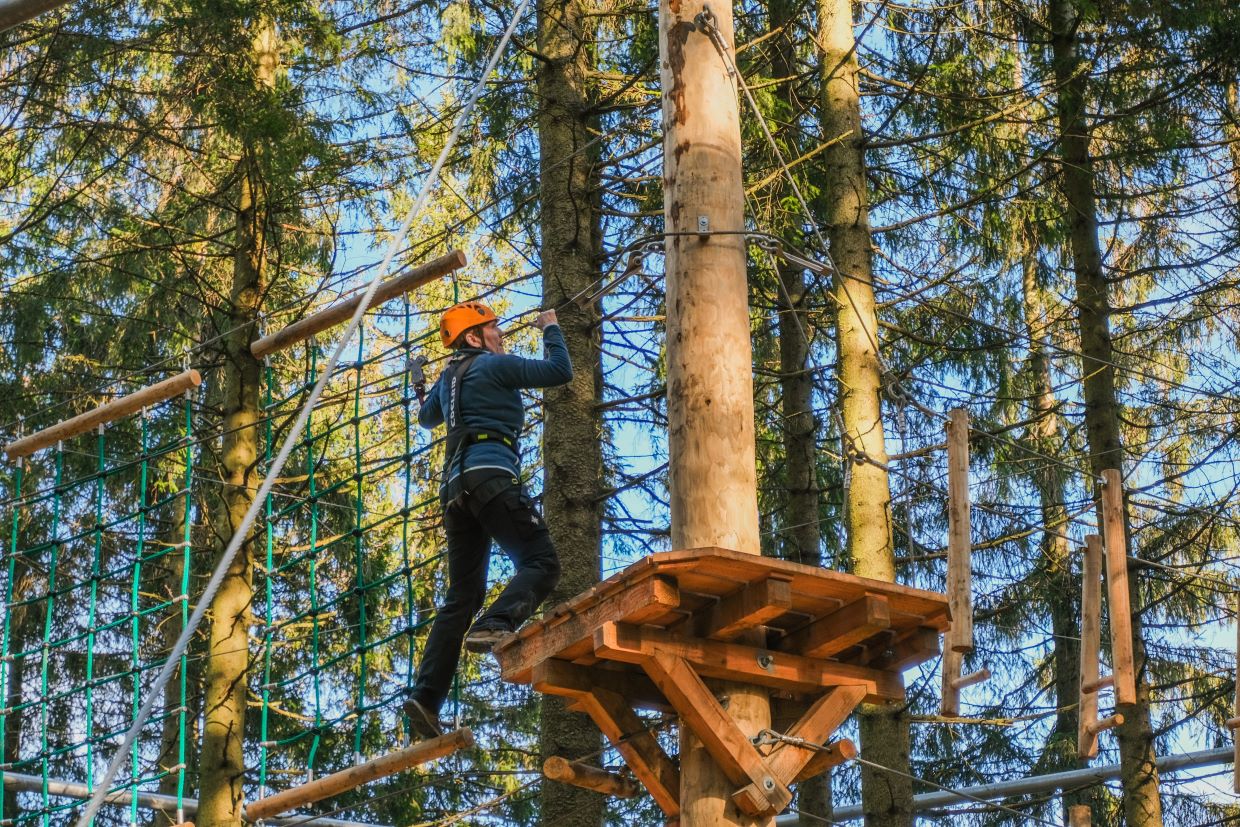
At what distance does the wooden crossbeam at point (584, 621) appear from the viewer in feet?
16.4

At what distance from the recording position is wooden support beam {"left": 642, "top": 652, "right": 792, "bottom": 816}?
5.04m

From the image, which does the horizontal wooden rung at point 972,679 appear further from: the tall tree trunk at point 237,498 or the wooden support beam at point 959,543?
the tall tree trunk at point 237,498

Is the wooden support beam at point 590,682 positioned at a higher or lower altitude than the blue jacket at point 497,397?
lower

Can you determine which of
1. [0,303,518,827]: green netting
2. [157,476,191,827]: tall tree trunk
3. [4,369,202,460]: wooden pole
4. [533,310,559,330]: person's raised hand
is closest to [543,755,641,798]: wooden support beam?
[533,310,559,330]: person's raised hand

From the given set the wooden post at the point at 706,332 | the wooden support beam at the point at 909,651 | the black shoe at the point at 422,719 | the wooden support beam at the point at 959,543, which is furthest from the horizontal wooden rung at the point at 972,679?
the black shoe at the point at 422,719

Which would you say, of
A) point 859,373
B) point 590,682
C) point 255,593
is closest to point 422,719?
point 590,682

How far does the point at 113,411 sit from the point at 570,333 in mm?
2304

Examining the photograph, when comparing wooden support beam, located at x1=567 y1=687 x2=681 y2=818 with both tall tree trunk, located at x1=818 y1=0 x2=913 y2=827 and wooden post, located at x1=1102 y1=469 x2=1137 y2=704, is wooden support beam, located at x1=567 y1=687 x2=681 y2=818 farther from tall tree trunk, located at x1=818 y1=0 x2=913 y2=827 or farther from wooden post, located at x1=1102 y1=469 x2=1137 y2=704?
tall tree trunk, located at x1=818 y1=0 x2=913 y2=827

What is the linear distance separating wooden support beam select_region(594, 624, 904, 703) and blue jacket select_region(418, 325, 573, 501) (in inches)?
54.7

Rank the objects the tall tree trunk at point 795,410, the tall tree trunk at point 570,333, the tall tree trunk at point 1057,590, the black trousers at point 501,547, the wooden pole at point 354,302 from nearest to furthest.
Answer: the black trousers at point 501,547 → the wooden pole at point 354,302 → the tall tree trunk at point 570,333 → the tall tree trunk at point 795,410 → the tall tree trunk at point 1057,590

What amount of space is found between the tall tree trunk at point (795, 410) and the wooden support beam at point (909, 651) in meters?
3.81

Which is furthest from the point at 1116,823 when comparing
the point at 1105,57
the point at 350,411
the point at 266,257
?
the point at 266,257

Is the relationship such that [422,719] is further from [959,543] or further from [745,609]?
[959,543]

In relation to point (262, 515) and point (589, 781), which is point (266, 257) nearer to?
point (262, 515)
